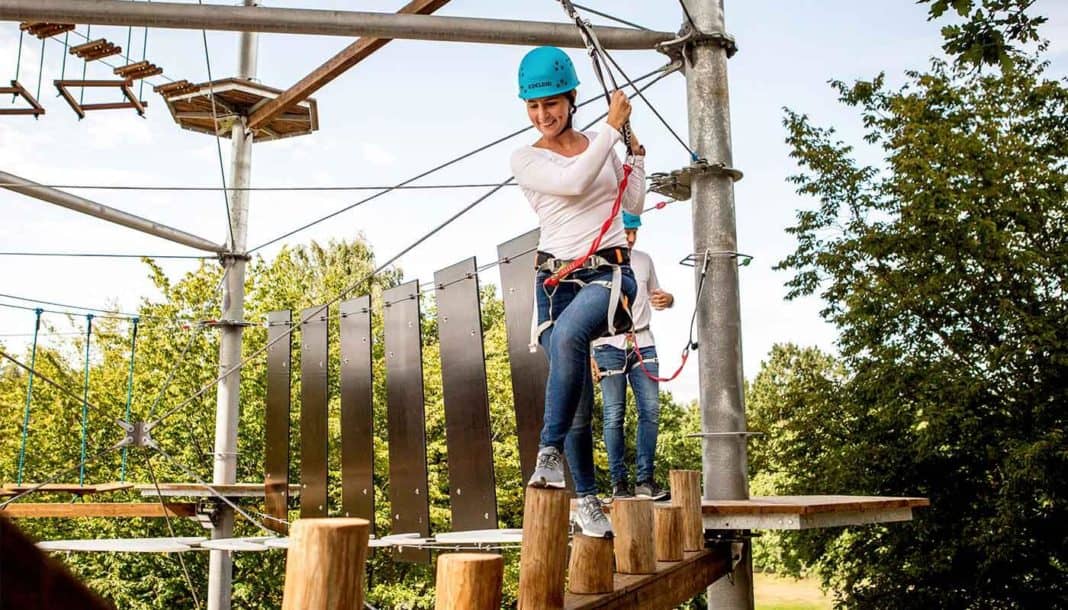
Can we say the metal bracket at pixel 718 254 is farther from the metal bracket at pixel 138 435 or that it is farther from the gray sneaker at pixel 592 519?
the metal bracket at pixel 138 435

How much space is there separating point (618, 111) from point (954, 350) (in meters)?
12.7

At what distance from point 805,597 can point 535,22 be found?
3388cm

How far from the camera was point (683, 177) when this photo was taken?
→ 186 inches

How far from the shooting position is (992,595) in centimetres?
1345

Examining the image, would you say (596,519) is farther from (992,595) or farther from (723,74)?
(992,595)

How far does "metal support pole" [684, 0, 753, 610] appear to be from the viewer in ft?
15.1

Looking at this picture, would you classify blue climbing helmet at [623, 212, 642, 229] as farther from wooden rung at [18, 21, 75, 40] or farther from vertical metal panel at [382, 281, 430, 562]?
wooden rung at [18, 21, 75, 40]

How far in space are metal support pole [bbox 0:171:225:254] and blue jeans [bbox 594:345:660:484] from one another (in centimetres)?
499

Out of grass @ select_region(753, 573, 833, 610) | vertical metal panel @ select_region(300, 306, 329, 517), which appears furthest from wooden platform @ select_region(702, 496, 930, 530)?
grass @ select_region(753, 573, 833, 610)

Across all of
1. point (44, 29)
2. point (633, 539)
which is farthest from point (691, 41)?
point (44, 29)

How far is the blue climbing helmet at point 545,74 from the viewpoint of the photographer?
2.96m

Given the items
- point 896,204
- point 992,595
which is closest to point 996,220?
point 896,204

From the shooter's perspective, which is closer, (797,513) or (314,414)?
(797,513)

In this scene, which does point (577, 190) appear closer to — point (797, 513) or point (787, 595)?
point (797, 513)
